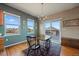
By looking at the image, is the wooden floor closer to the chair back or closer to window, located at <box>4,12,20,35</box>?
the chair back

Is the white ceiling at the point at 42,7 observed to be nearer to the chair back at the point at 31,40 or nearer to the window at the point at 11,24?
the window at the point at 11,24

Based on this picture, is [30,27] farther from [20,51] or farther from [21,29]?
[20,51]

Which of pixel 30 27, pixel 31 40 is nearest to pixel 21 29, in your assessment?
pixel 30 27

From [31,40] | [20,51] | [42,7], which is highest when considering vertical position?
[42,7]

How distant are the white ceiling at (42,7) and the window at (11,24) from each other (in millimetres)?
171

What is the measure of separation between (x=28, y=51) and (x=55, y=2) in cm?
94

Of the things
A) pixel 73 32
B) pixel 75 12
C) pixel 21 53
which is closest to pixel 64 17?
pixel 75 12

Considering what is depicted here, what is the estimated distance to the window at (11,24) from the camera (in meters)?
1.48

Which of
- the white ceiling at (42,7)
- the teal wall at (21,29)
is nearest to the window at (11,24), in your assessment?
the teal wall at (21,29)

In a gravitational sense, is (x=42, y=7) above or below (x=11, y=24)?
above

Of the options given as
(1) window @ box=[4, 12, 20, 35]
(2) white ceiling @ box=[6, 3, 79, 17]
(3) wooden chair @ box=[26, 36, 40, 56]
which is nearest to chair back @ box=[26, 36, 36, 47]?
(3) wooden chair @ box=[26, 36, 40, 56]

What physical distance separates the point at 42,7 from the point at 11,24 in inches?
23.2

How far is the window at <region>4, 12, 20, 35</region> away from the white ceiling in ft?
0.56

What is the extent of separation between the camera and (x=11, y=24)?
154 cm
